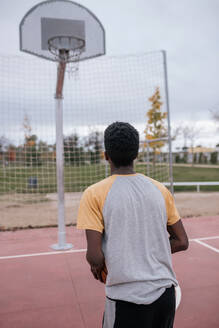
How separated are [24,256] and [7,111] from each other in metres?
3.40

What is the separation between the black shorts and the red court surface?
5.63 ft

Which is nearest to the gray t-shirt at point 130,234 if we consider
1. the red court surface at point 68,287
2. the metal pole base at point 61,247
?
the red court surface at point 68,287

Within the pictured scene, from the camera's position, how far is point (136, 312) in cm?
139

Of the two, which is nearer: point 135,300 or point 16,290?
point 135,300

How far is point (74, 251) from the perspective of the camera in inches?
214

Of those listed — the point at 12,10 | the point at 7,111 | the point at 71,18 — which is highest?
the point at 12,10

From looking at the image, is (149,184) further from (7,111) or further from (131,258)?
(7,111)

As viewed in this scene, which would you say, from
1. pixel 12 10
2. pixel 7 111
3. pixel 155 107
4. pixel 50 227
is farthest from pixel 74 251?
pixel 155 107

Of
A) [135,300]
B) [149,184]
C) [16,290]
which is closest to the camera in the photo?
[135,300]

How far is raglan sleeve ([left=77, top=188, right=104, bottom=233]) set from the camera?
137 centimetres

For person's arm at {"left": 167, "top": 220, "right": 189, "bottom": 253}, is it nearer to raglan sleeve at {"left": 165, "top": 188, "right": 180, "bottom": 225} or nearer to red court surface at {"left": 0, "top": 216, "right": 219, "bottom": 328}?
raglan sleeve at {"left": 165, "top": 188, "right": 180, "bottom": 225}

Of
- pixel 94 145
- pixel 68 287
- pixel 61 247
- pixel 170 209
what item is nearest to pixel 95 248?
pixel 170 209

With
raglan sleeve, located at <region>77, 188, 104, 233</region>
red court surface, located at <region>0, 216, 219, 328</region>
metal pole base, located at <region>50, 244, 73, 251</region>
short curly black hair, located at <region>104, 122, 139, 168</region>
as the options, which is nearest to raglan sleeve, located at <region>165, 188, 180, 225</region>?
short curly black hair, located at <region>104, 122, 139, 168</region>

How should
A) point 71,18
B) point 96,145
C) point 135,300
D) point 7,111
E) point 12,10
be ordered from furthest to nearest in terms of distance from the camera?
point 96,145 → point 7,111 → point 12,10 → point 71,18 → point 135,300
